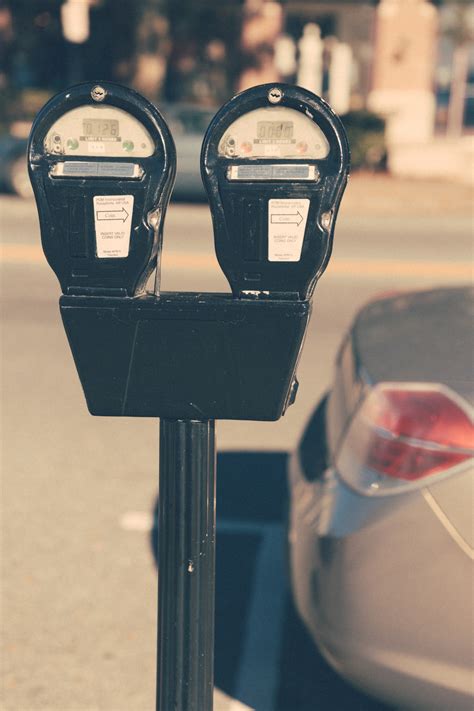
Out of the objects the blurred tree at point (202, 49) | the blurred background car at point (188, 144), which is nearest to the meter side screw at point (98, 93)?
the blurred background car at point (188, 144)

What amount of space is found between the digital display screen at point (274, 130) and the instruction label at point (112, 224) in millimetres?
259

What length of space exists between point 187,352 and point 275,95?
0.49 m

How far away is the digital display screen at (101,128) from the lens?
1.89m

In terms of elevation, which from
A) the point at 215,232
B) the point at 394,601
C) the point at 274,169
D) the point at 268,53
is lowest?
the point at 268,53

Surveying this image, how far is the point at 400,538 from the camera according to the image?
247 centimetres

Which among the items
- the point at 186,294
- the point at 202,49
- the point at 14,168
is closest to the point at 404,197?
the point at 14,168

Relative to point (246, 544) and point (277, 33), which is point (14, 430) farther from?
point (277, 33)

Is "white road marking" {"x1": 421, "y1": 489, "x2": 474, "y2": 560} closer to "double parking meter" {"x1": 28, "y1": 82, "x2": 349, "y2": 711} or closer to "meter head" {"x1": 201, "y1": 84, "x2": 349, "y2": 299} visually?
"double parking meter" {"x1": 28, "y1": 82, "x2": 349, "y2": 711}

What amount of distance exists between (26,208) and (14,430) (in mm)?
8759

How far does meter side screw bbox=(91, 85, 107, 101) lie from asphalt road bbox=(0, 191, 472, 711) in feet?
6.04

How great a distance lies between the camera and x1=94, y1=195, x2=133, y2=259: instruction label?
1894 millimetres

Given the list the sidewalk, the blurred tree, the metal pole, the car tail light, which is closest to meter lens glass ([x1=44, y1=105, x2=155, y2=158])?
the metal pole

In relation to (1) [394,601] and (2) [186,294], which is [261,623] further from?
(2) [186,294]

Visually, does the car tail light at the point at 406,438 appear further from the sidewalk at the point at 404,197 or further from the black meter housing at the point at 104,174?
the sidewalk at the point at 404,197
